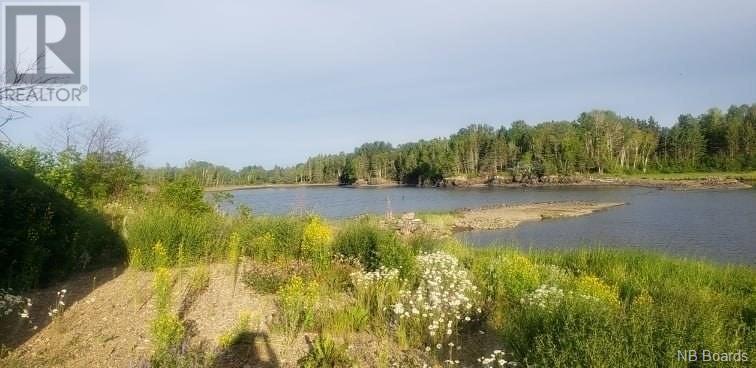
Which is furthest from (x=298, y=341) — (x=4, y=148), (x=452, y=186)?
(x=452, y=186)

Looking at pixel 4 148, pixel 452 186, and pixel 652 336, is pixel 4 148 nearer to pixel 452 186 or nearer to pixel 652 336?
pixel 652 336

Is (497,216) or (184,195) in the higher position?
(184,195)

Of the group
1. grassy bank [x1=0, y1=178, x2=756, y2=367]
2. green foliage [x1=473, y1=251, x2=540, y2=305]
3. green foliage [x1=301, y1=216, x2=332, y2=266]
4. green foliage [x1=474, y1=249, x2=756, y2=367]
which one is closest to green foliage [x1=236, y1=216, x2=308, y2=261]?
grassy bank [x1=0, y1=178, x2=756, y2=367]

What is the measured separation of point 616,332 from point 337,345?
8.92 ft

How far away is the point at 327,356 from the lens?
4.18 meters

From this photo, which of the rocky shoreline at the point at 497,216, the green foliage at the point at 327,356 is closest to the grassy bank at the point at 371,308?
the green foliage at the point at 327,356

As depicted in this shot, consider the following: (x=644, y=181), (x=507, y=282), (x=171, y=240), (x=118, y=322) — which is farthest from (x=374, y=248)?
(x=644, y=181)

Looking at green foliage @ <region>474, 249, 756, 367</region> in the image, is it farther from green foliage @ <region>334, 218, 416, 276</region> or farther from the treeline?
the treeline

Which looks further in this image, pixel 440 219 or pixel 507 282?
pixel 440 219

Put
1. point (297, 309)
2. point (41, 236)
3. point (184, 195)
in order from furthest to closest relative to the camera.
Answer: point (184, 195), point (41, 236), point (297, 309)

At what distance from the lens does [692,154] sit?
77875 mm

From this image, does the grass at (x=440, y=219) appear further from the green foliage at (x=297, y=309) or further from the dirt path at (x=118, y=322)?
the green foliage at (x=297, y=309)

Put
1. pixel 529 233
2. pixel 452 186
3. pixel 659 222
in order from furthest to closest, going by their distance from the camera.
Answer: pixel 452 186 < pixel 659 222 < pixel 529 233

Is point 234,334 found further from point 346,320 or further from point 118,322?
point 118,322
